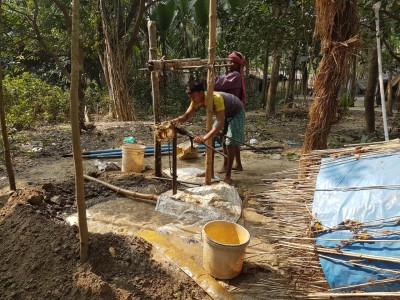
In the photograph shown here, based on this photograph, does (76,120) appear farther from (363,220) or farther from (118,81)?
(118,81)

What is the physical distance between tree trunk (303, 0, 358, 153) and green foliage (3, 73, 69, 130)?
24.8 feet

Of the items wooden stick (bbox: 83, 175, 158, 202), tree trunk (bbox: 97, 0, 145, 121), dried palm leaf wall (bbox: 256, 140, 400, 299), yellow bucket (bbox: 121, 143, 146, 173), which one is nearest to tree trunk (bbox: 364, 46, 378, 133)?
dried palm leaf wall (bbox: 256, 140, 400, 299)

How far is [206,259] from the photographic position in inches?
104

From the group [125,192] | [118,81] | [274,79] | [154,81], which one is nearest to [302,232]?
[125,192]

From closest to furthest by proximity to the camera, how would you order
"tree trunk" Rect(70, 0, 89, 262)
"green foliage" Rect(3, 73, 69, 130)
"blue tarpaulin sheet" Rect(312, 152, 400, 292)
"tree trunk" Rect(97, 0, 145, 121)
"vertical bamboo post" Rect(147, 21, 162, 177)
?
"blue tarpaulin sheet" Rect(312, 152, 400, 292), "tree trunk" Rect(70, 0, 89, 262), "vertical bamboo post" Rect(147, 21, 162, 177), "green foliage" Rect(3, 73, 69, 130), "tree trunk" Rect(97, 0, 145, 121)

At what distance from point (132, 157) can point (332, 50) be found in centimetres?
314

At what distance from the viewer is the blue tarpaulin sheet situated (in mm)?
1841

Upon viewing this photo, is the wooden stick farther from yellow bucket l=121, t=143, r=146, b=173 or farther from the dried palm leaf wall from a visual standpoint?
the dried palm leaf wall

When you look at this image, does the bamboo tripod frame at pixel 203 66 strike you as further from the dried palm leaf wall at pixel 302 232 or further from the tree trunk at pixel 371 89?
the tree trunk at pixel 371 89

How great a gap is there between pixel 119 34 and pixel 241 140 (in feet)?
21.0

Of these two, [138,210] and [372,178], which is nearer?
[372,178]

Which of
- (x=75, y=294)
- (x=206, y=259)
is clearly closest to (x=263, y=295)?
(x=206, y=259)

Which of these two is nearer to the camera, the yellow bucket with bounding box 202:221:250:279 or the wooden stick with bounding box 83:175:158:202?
the yellow bucket with bounding box 202:221:250:279

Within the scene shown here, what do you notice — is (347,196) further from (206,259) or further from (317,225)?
(206,259)
